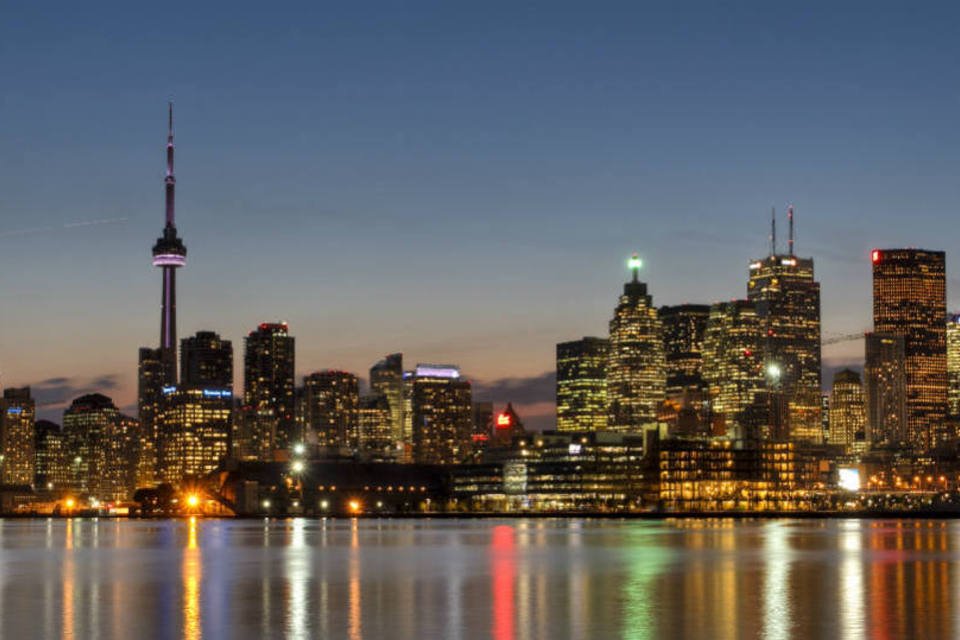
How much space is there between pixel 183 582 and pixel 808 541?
248 ft

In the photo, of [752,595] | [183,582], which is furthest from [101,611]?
[752,595]

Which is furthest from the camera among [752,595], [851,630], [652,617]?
[752,595]

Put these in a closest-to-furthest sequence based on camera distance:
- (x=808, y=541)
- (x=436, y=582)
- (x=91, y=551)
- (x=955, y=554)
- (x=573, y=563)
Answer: (x=436, y=582)
(x=573, y=563)
(x=955, y=554)
(x=91, y=551)
(x=808, y=541)

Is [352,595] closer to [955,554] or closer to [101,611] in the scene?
[101,611]

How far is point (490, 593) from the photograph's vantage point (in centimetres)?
6781

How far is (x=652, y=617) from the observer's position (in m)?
54.9

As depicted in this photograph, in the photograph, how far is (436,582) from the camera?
2992 inches

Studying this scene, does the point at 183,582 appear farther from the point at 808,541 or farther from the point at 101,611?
the point at 808,541

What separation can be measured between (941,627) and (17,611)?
3576 centimetres

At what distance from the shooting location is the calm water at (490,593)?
5166 centimetres

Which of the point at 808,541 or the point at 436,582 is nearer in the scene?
the point at 436,582

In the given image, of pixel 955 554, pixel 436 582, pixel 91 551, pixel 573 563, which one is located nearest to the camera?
pixel 436 582

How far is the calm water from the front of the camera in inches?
2034

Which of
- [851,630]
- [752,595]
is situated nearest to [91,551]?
[752,595]
